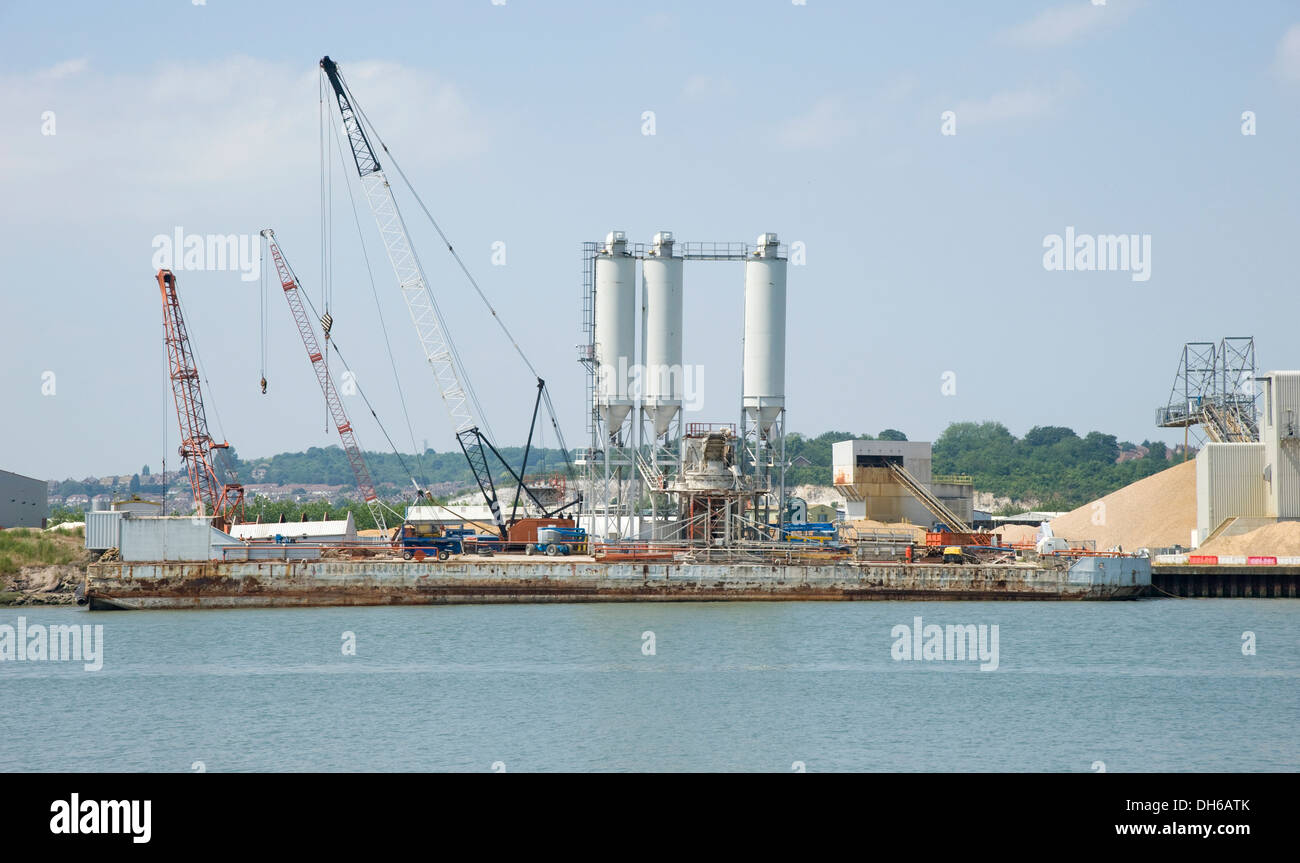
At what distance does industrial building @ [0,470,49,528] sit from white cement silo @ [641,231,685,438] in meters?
54.1

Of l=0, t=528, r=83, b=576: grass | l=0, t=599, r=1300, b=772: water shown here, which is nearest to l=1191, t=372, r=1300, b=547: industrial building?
l=0, t=599, r=1300, b=772: water

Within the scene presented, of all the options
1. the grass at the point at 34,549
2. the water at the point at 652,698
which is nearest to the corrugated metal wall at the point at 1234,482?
the water at the point at 652,698

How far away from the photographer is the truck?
74938mm

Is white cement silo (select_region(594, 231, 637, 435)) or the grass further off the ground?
white cement silo (select_region(594, 231, 637, 435))

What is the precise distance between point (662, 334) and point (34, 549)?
148 ft

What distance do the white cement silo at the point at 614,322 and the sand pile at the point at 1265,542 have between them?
133 feet

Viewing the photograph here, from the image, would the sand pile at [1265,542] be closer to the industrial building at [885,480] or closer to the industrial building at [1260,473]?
the industrial building at [1260,473]

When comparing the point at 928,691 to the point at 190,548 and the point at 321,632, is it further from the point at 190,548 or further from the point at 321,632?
the point at 190,548

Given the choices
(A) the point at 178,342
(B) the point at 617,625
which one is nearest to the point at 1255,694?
(B) the point at 617,625

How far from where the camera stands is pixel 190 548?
6962 centimetres

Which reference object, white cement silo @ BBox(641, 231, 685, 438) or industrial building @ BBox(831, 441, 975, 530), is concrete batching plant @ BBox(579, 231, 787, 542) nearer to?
white cement silo @ BBox(641, 231, 685, 438)

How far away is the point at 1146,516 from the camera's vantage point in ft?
317

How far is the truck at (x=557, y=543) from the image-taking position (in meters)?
74.9

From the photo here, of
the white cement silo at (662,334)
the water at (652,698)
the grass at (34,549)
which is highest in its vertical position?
the white cement silo at (662,334)
